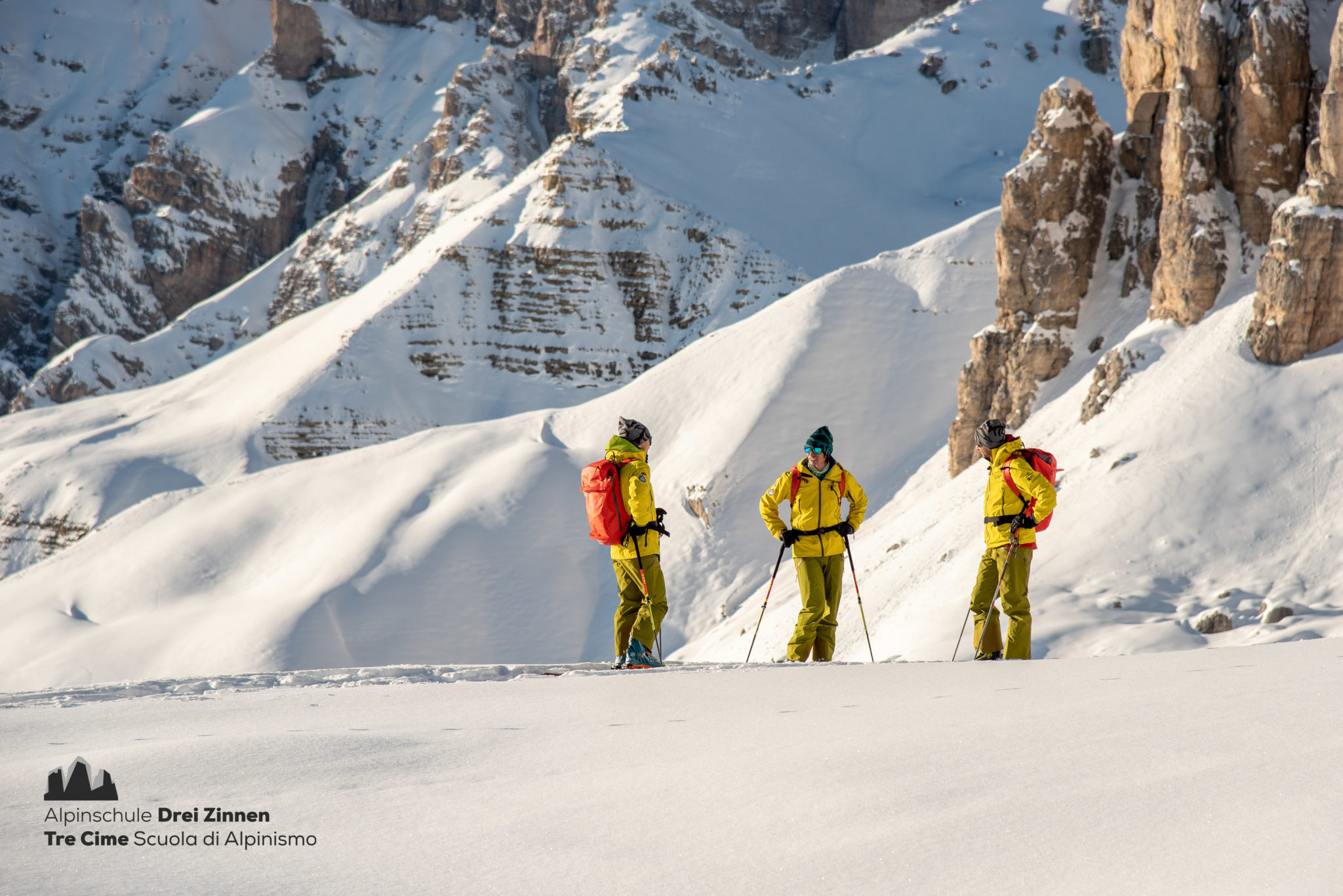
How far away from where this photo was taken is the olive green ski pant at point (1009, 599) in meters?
8.27

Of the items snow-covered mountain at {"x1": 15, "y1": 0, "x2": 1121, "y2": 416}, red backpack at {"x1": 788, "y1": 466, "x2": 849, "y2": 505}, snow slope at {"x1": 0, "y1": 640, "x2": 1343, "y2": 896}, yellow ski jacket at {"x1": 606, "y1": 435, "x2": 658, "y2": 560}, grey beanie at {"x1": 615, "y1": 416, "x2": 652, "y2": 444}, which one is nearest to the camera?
snow slope at {"x1": 0, "y1": 640, "x2": 1343, "y2": 896}

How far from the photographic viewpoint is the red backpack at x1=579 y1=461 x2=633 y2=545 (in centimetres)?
778

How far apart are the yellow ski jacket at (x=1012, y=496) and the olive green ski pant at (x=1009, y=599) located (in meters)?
0.12

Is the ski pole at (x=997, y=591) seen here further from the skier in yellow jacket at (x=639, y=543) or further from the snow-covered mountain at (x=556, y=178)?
the snow-covered mountain at (x=556, y=178)

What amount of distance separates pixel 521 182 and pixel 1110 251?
5026 cm

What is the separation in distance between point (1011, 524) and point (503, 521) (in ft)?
62.4

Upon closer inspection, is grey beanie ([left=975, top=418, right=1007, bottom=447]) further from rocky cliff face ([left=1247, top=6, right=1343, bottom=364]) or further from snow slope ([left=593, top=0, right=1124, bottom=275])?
snow slope ([left=593, top=0, right=1124, bottom=275])

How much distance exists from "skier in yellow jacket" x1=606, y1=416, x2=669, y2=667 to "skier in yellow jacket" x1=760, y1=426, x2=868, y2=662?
100cm

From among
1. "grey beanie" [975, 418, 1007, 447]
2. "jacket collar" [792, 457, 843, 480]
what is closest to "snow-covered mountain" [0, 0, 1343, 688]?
"grey beanie" [975, 418, 1007, 447]

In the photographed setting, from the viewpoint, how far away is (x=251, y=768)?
3.83 meters

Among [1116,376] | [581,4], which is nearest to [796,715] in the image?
[1116,376]

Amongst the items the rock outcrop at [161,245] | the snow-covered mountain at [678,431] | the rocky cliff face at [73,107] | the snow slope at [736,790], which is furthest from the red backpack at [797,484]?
the rocky cliff face at [73,107]

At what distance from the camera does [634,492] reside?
25.2ft

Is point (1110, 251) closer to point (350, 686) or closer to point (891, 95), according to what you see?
point (350, 686)
